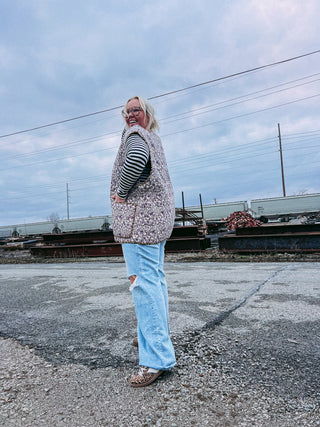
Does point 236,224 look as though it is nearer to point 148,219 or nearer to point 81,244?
point 81,244

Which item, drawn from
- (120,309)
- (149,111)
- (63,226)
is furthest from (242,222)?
(63,226)

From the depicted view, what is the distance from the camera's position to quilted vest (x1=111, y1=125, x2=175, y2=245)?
172cm

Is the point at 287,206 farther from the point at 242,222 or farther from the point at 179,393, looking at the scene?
the point at 179,393

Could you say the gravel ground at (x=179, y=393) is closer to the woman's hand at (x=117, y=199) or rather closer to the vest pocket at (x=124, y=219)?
the vest pocket at (x=124, y=219)

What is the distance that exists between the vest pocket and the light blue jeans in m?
0.08

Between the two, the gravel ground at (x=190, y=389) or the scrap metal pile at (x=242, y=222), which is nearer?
the gravel ground at (x=190, y=389)

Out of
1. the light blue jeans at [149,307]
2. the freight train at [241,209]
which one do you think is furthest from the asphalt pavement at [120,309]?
the freight train at [241,209]

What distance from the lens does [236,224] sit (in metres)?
9.48

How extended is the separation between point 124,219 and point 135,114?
681mm

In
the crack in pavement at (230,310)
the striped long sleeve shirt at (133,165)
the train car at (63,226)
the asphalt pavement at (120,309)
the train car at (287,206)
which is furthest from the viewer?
the train car at (63,226)

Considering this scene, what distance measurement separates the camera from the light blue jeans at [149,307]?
1717 millimetres

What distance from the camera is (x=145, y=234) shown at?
1.71m

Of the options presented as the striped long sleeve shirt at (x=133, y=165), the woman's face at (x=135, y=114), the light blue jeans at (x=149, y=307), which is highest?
the woman's face at (x=135, y=114)

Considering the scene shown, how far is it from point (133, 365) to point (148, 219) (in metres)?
0.96
